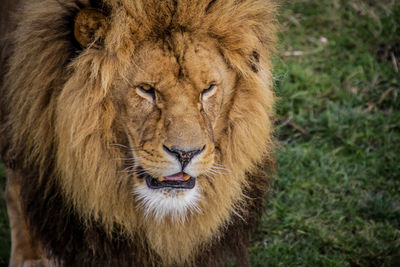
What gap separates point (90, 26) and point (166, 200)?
0.82 meters

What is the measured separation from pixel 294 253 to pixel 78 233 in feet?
5.15

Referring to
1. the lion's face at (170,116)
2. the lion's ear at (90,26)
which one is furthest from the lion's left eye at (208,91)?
the lion's ear at (90,26)

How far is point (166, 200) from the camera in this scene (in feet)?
7.57

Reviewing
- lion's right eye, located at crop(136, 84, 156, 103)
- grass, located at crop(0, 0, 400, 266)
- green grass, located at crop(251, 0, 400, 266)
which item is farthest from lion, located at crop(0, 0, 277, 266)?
green grass, located at crop(251, 0, 400, 266)

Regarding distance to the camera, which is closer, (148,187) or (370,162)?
(148,187)

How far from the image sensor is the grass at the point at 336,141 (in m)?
3.55

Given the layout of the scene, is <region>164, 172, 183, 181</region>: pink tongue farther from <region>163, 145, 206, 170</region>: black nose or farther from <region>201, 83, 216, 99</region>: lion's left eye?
<region>201, 83, 216, 99</region>: lion's left eye

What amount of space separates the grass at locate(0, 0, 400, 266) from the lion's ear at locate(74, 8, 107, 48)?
106 centimetres

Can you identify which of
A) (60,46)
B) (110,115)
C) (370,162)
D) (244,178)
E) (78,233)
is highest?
(60,46)

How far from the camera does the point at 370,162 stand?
4.07 metres

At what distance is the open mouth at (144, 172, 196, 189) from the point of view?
2.29 m

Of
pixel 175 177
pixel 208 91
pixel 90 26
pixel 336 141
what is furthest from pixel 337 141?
pixel 90 26

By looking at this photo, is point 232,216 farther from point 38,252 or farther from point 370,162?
point 370,162

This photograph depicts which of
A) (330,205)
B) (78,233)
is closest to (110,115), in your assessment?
(78,233)
